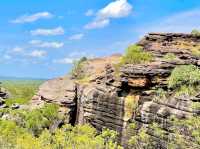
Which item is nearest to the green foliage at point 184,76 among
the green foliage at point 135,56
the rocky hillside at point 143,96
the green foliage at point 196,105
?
the rocky hillside at point 143,96

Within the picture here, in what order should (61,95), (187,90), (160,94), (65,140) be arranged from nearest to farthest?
(187,90) < (160,94) < (65,140) < (61,95)

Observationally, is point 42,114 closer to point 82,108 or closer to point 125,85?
point 82,108

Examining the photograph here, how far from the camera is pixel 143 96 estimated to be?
245 feet

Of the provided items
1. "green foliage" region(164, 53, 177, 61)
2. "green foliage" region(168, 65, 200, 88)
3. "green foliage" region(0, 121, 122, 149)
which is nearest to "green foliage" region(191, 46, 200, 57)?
"green foliage" region(164, 53, 177, 61)

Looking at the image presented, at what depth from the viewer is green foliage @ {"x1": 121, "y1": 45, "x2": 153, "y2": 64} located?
264ft

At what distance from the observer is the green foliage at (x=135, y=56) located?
80562mm

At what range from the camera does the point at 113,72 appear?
3393 inches

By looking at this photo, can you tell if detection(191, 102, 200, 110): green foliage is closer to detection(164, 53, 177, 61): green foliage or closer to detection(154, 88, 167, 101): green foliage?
detection(154, 88, 167, 101): green foliage

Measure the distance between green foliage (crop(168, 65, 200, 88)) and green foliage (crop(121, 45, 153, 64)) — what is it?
11015 mm

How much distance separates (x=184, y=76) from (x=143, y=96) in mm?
9910

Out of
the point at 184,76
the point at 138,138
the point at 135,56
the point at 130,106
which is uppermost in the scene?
the point at 135,56

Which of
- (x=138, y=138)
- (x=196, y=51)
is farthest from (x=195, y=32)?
(x=138, y=138)

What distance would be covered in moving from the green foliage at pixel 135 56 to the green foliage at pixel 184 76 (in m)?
11.0

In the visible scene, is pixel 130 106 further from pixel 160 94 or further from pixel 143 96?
pixel 160 94
